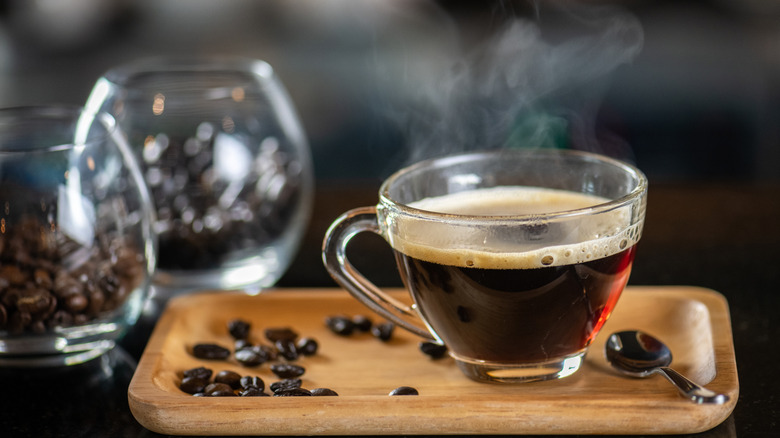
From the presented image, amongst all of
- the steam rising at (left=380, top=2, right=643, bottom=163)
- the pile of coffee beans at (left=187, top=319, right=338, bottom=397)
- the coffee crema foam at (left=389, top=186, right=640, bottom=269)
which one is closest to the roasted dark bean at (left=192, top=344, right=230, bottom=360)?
the pile of coffee beans at (left=187, top=319, right=338, bottom=397)

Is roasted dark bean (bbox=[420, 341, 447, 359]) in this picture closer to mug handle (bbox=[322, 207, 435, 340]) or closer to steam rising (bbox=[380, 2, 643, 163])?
mug handle (bbox=[322, 207, 435, 340])

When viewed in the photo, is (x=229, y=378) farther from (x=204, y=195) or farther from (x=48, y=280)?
(x=204, y=195)

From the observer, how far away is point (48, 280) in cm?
118

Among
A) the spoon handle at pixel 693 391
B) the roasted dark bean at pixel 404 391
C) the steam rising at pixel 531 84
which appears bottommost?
the steam rising at pixel 531 84

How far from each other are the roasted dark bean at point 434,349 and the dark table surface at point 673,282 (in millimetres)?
288

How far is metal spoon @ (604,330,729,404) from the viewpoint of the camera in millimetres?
1091

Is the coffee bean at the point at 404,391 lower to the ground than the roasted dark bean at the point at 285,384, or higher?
higher

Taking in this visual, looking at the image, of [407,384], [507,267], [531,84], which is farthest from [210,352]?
[531,84]

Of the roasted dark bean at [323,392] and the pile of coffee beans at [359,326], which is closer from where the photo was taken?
the roasted dark bean at [323,392]

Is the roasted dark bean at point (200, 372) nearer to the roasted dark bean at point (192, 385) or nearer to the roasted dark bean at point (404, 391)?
the roasted dark bean at point (192, 385)

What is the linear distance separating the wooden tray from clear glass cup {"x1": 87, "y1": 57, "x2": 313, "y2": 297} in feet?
0.40

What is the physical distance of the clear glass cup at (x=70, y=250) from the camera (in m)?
1.19

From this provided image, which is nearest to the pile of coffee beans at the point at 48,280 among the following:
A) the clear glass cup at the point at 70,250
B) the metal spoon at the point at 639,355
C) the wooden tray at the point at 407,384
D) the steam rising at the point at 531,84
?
the clear glass cup at the point at 70,250

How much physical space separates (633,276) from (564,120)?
8.15 ft
